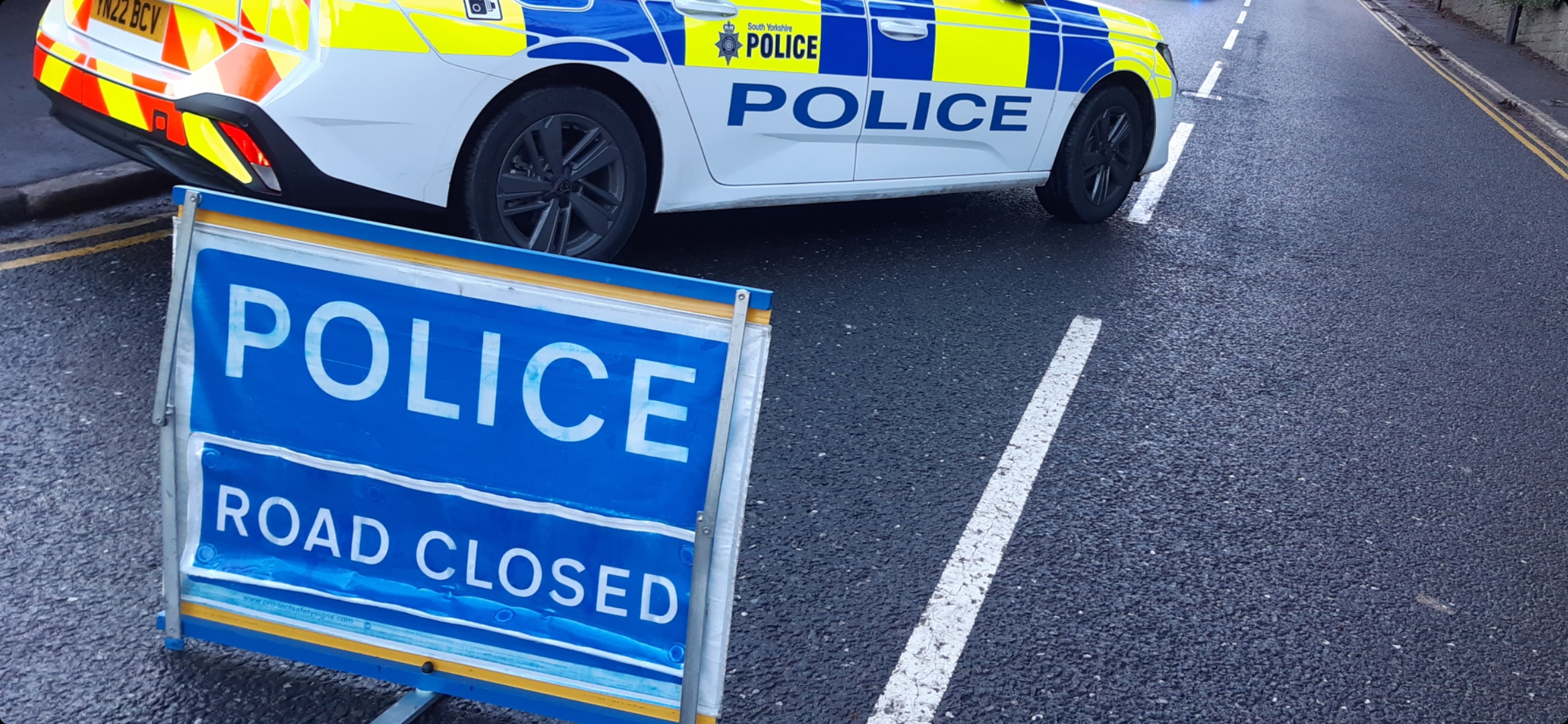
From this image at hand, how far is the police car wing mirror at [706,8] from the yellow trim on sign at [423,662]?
8.92ft

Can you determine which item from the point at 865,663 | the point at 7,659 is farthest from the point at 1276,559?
the point at 7,659

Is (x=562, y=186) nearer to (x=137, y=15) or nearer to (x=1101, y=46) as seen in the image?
(x=137, y=15)

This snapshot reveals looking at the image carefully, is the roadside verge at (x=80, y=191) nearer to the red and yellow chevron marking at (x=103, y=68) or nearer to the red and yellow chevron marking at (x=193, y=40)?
the red and yellow chevron marking at (x=103, y=68)

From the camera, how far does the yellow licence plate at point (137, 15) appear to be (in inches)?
157

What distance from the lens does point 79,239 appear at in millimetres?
4758

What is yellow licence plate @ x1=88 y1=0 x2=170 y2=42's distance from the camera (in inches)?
157

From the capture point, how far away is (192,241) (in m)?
2.30

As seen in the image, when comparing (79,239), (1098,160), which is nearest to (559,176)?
(79,239)

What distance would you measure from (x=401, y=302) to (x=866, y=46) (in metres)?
3.16

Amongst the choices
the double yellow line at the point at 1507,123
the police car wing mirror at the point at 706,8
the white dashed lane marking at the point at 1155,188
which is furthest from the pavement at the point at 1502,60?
the police car wing mirror at the point at 706,8

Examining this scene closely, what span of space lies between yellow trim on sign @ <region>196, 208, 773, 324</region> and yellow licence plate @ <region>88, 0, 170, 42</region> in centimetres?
205

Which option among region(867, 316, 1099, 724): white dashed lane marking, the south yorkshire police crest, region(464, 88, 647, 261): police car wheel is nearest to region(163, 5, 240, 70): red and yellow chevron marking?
region(464, 88, 647, 261): police car wheel

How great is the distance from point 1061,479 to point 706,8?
208cm

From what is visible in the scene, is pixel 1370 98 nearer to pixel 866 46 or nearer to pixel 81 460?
pixel 866 46
